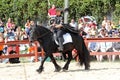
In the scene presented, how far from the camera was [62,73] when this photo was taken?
1476cm

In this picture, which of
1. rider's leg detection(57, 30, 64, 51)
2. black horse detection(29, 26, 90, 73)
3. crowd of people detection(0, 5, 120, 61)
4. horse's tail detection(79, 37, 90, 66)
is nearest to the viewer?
black horse detection(29, 26, 90, 73)

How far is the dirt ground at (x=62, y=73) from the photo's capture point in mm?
13672

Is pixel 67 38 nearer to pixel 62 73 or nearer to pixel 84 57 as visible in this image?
pixel 84 57

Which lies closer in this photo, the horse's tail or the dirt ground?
the dirt ground

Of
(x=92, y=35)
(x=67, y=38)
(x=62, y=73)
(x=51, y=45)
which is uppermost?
(x=67, y=38)

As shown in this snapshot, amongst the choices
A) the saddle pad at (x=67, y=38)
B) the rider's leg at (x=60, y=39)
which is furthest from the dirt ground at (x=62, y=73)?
the saddle pad at (x=67, y=38)

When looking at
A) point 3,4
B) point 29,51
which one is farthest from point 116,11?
point 29,51

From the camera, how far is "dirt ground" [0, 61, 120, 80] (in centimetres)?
1367

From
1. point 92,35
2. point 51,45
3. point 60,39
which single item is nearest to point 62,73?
point 51,45

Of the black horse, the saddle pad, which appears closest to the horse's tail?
the black horse

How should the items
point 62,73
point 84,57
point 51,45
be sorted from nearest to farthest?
point 62,73 → point 51,45 → point 84,57

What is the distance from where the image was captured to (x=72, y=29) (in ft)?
50.2

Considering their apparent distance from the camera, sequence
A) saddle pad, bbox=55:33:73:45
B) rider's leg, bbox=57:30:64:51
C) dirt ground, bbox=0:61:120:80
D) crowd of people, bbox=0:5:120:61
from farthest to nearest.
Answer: crowd of people, bbox=0:5:120:61 → saddle pad, bbox=55:33:73:45 → rider's leg, bbox=57:30:64:51 → dirt ground, bbox=0:61:120:80

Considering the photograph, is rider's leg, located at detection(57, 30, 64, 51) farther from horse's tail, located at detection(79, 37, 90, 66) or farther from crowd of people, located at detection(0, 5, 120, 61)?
crowd of people, located at detection(0, 5, 120, 61)
